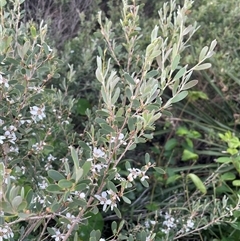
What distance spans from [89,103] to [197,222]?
2.82 ft

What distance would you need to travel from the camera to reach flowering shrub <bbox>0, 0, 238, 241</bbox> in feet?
2.90

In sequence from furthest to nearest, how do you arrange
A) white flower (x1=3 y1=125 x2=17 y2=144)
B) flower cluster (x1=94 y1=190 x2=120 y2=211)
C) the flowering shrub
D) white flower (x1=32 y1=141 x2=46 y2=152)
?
white flower (x1=32 y1=141 x2=46 y2=152) → white flower (x1=3 y1=125 x2=17 y2=144) → flower cluster (x1=94 y1=190 x2=120 y2=211) → the flowering shrub

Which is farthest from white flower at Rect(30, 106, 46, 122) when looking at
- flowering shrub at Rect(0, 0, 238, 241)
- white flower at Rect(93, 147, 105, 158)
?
white flower at Rect(93, 147, 105, 158)

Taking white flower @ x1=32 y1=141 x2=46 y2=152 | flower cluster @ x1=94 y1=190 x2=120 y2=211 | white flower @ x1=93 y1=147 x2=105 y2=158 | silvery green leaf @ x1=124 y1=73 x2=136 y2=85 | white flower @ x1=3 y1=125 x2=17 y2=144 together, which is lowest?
white flower @ x1=32 y1=141 x2=46 y2=152

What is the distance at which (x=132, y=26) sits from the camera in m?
1.22

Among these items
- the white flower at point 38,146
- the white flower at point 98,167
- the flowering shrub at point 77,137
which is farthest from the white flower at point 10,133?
the white flower at point 98,167

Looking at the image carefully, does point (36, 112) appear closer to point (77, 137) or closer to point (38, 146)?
point (38, 146)

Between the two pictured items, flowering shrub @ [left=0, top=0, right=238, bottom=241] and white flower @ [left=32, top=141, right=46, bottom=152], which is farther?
white flower @ [left=32, top=141, right=46, bottom=152]

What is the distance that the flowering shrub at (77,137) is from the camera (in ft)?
2.90

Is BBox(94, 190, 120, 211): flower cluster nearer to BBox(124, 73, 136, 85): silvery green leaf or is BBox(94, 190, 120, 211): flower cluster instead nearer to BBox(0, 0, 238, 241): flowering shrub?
BBox(0, 0, 238, 241): flowering shrub

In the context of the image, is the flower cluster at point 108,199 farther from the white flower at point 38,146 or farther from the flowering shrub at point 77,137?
the white flower at point 38,146

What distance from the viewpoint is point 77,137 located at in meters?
1.62

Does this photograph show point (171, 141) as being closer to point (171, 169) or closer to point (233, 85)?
point (171, 169)

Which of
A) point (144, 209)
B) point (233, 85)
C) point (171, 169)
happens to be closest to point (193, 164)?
point (171, 169)
